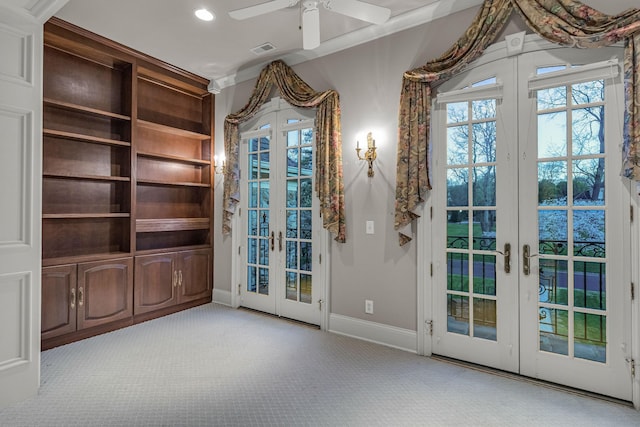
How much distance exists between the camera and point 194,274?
14.9 ft

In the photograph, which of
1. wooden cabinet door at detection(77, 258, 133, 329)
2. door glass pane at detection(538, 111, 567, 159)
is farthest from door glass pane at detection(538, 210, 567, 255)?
wooden cabinet door at detection(77, 258, 133, 329)

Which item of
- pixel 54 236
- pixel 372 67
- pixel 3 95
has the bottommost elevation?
pixel 54 236

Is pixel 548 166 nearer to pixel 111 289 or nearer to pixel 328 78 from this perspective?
pixel 328 78

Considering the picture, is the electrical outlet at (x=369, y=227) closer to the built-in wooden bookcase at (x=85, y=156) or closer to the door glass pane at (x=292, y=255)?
the door glass pane at (x=292, y=255)

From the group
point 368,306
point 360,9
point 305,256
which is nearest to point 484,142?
point 360,9

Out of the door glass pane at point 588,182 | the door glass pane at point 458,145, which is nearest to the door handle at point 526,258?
the door glass pane at point 588,182

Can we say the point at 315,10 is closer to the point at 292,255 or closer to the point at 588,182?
the point at 588,182

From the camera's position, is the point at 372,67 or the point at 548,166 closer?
the point at 548,166

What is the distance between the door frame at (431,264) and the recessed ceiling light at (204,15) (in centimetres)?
216

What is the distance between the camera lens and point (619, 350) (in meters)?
2.34

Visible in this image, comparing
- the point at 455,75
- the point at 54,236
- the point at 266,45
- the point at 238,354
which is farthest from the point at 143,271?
the point at 455,75

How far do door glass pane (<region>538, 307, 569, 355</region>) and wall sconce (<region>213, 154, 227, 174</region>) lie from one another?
3.89m

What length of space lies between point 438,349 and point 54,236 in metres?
3.94

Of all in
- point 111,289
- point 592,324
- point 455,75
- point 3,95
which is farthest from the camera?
point 111,289
